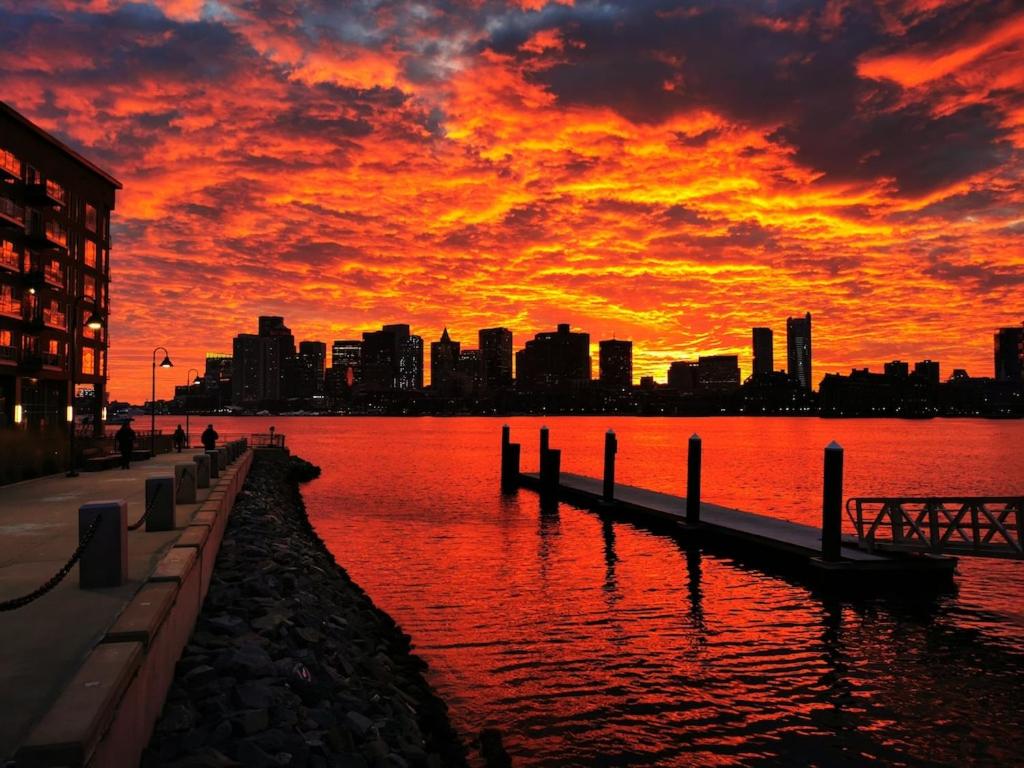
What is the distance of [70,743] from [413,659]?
11.3 metres

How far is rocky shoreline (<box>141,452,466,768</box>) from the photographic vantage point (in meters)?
7.95

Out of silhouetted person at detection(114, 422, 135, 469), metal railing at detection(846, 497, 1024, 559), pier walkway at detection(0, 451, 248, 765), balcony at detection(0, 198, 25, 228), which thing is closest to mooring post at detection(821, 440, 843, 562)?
metal railing at detection(846, 497, 1024, 559)

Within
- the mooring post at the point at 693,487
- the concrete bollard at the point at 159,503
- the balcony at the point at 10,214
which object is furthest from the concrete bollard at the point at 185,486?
the balcony at the point at 10,214

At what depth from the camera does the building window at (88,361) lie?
74.3m

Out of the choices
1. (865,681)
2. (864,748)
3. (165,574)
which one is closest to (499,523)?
(865,681)

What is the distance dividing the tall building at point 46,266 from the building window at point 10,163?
8cm

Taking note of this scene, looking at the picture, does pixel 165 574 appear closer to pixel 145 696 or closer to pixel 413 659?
pixel 145 696

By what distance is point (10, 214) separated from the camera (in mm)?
61688

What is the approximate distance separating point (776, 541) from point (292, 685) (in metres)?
19.9

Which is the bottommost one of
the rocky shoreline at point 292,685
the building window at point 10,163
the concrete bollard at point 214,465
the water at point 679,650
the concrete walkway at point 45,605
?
the water at point 679,650

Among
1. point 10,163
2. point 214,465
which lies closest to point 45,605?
point 214,465

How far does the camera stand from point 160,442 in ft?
161

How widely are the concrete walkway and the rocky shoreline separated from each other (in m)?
1.13

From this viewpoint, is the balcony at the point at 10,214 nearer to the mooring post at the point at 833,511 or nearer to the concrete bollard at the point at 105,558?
the concrete bollard at the point at 105,558
